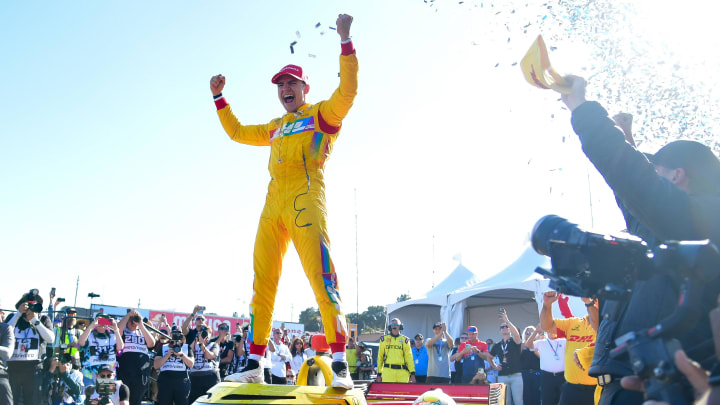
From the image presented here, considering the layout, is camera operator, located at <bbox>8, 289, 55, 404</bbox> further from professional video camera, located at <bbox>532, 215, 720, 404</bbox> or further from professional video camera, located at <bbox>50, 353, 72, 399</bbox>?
professional video camera, located at <bbox>532, 215, 720, 404</bbox>

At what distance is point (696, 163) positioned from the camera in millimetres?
2160

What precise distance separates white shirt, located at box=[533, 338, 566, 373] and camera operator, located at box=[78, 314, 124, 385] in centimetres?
682

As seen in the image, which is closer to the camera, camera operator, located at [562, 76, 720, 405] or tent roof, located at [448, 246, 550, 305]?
camera operator, located at [562, 76, 720, 405]

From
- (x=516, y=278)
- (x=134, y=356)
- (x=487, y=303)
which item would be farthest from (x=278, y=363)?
(x=487, y=303)

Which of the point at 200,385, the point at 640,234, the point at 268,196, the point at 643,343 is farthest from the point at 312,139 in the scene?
the point at 200,385

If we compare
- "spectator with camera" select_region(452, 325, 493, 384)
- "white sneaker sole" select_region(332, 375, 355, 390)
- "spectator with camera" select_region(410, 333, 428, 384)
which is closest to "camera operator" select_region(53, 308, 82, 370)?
"spectator with camera" select_region(410, 333, 428, 384)

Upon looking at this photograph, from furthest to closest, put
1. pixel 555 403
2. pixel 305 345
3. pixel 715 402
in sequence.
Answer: pixel 305 345 → pixel 555 403 → pixel 715 402

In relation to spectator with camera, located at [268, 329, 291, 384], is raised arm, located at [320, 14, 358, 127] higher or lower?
higher

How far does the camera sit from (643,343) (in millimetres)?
1572

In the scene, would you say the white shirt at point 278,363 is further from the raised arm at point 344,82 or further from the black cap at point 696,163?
the black cap at point 696,163

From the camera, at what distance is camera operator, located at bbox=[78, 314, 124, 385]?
939 cm

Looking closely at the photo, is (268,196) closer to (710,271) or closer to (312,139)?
(312,139)

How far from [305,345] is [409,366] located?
4.60 metres

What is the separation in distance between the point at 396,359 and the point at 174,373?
17.2 feet
